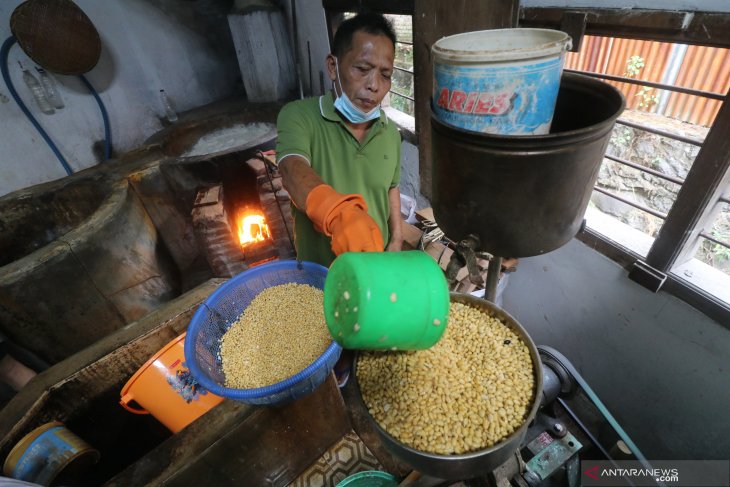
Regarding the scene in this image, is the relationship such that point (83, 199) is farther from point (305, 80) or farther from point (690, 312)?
point (690, 312)

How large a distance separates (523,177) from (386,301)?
508 mm

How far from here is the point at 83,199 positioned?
4105mm

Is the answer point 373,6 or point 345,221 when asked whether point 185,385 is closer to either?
point 345,221

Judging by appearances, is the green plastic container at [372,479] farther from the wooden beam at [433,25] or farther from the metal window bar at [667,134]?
the metal window bar at [667,134]

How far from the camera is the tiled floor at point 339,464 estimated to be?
1854mm

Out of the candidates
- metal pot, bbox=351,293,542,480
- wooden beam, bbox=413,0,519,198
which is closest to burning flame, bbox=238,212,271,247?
wooden beam, bbox=413,0,519,198

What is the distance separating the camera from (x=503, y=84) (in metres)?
0.85

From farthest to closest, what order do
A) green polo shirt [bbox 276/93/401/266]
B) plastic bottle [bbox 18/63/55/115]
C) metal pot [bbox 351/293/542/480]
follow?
plastic bottle [bbox 18/63/55/115], green polo shirt [bbox 276/93/401/266], metal pot [bbox 351/293/542/480]

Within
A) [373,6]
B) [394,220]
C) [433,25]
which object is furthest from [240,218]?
[433,25]

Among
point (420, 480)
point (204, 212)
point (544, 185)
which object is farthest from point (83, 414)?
point (544, 185)

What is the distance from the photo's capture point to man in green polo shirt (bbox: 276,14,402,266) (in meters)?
1.89

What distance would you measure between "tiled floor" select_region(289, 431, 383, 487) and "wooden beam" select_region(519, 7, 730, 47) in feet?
8.58

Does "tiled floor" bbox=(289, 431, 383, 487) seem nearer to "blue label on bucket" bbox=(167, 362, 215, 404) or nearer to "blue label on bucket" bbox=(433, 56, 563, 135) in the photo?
"blue label on bucket" bbox=(167, 362, 215, 404)

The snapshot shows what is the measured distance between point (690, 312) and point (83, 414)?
3.77 metres
